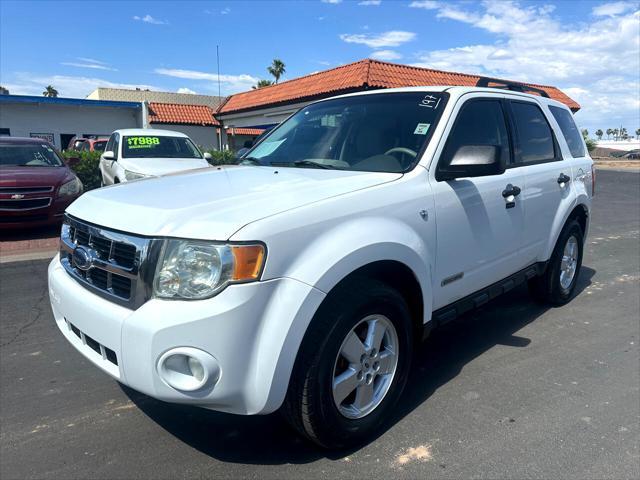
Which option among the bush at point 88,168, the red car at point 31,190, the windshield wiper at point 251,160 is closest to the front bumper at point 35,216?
the red car at point 31,190

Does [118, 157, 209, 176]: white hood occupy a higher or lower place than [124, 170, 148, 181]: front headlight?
higher

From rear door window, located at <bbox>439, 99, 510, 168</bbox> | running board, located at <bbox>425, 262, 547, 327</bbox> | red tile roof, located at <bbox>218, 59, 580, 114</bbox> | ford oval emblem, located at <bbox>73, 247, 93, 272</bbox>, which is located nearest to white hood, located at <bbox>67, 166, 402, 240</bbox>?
ford oval emblem, located at <bbox>73, 247, 93, 272</bbox>

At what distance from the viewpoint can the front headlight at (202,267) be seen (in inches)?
83.2

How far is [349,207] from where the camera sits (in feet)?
8.35

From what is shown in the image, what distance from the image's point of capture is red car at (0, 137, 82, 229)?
7.87 m

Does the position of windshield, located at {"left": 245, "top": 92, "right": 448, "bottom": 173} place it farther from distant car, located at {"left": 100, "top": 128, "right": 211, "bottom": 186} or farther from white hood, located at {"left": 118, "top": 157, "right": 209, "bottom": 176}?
distant car, located at {"left": 100, "top": 128, "right": 211, "bottom": 186}

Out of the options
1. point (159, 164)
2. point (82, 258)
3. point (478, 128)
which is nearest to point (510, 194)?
point (478, 128)

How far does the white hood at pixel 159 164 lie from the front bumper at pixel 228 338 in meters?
8.21

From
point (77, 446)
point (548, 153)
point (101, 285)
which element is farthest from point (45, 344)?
point (548, 153)

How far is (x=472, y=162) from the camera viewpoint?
9.87ft

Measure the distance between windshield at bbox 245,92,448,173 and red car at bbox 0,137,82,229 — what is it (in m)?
5.56

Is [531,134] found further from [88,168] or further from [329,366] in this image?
[88,168]

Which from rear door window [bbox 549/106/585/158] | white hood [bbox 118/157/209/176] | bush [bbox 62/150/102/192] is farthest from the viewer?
bush [bbox 62/150/102/192]

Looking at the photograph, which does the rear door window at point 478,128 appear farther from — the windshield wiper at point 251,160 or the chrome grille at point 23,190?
the chrome grille at point 23,190
